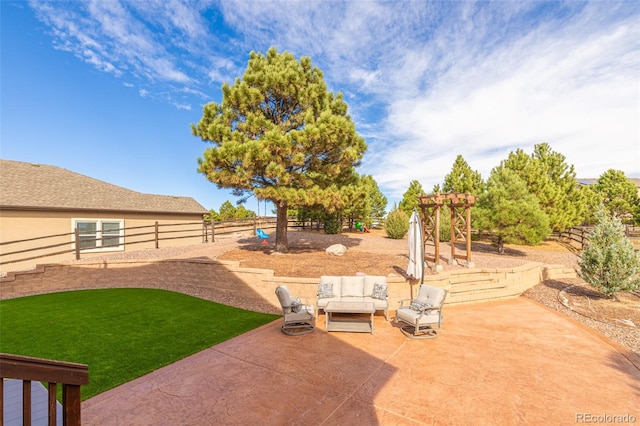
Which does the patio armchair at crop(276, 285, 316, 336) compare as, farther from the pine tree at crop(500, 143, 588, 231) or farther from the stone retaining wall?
the pine tree at crop(500, 143, 588, 231)

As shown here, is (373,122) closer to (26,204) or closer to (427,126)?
(427,126)

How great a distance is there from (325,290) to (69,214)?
51.5 feet

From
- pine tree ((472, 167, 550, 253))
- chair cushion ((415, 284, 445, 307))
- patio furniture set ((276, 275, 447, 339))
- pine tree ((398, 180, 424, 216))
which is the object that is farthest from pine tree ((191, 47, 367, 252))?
pine tree ((398, 180, 424, 216))

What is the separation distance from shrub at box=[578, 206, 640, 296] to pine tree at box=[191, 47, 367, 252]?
8858 millimetres

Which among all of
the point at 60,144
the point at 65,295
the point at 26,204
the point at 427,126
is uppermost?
the point at 427,126

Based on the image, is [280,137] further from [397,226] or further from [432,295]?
[397,226]

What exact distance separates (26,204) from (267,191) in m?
12.6

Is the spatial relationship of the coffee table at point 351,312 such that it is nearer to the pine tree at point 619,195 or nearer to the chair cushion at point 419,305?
the chair cushion at point 419,305

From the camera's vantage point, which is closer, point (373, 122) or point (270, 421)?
point (270, 421)

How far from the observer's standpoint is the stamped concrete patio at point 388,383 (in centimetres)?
371

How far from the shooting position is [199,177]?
12.1 m

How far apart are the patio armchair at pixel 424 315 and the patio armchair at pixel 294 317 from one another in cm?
232

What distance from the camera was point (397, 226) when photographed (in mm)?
22797

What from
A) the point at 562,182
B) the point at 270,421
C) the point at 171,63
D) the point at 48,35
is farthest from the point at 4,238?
the point at 562,182
